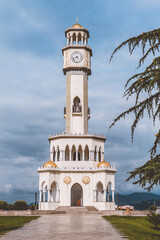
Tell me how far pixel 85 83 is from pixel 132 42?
48209mm

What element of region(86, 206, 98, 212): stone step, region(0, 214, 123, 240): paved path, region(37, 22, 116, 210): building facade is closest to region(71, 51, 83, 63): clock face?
region(37, 22, 116, 210): building facade

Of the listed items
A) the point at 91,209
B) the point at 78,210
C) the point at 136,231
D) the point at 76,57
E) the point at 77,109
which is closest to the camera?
the point at 136,231

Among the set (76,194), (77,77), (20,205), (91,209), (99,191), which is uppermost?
(77,77)

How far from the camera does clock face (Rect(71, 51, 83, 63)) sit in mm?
59438

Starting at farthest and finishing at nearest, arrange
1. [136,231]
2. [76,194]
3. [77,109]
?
[77,109] < [76,194] < [136,231]

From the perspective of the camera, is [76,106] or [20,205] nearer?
[20,205]

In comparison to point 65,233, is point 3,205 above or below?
below

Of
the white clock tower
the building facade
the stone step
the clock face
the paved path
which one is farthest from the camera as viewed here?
the clock face

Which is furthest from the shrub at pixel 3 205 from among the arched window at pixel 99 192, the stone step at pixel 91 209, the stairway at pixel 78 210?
the arched window at pixel 99 192

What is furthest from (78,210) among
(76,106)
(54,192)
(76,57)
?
(76,57)

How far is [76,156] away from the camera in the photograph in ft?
174

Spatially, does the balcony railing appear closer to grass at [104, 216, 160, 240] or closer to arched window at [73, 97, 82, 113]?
arched window at [73, 97, 82, 113]

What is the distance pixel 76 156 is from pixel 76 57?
19.1 m

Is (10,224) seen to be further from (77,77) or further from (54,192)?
(77,77)
